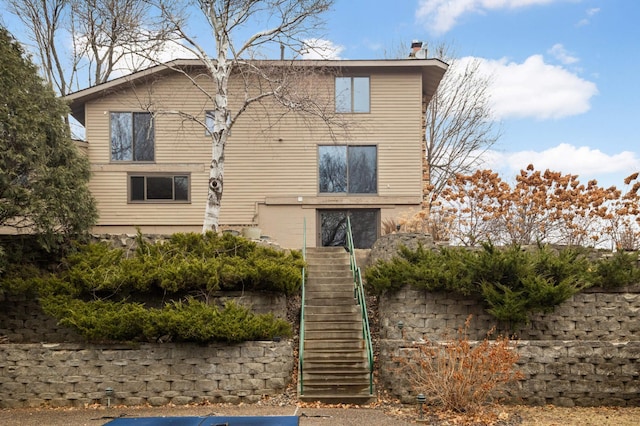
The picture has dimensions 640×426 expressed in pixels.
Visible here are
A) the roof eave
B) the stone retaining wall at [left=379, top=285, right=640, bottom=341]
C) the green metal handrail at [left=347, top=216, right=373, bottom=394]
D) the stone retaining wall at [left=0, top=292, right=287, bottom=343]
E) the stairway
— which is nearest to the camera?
the green metal handrail at [left=347, top=216, right=373, bottom=394]

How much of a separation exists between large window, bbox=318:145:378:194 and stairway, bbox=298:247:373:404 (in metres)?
4.22

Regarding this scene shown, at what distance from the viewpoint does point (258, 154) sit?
19172mm

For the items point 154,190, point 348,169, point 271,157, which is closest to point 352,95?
point 348,169

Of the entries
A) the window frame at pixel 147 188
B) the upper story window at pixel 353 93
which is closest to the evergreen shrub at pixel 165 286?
the window frame at pixel 147 188

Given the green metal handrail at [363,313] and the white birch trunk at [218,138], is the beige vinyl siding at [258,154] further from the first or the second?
the green metal handrail at [363,313]

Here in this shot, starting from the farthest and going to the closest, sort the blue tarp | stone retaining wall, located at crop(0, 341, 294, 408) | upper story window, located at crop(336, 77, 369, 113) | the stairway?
upper story window, located at crop(336, 77, 369, 113)
the stairway
stone retaining wall, located at crop(0, 341, 294, 408)
the blue tarp

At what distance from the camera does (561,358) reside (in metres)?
10.5

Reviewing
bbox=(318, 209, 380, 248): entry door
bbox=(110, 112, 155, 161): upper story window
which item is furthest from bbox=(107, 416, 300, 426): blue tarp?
bbox=(110, 112, 155, 161): upper story window

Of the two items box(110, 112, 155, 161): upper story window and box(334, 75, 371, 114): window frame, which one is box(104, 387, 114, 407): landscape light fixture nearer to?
box(110, 112, 155, 161): upper story window

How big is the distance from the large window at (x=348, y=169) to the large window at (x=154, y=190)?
15.2 ft

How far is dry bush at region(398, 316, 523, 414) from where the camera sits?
30.8 ft

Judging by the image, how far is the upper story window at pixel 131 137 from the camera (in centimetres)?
1920

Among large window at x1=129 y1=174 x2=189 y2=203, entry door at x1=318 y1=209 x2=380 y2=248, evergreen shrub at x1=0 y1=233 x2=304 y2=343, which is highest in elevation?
large window at x1=129 y1=174 x2=189 y2=203

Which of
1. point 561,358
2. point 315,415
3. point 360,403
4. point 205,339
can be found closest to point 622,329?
point 561,358
